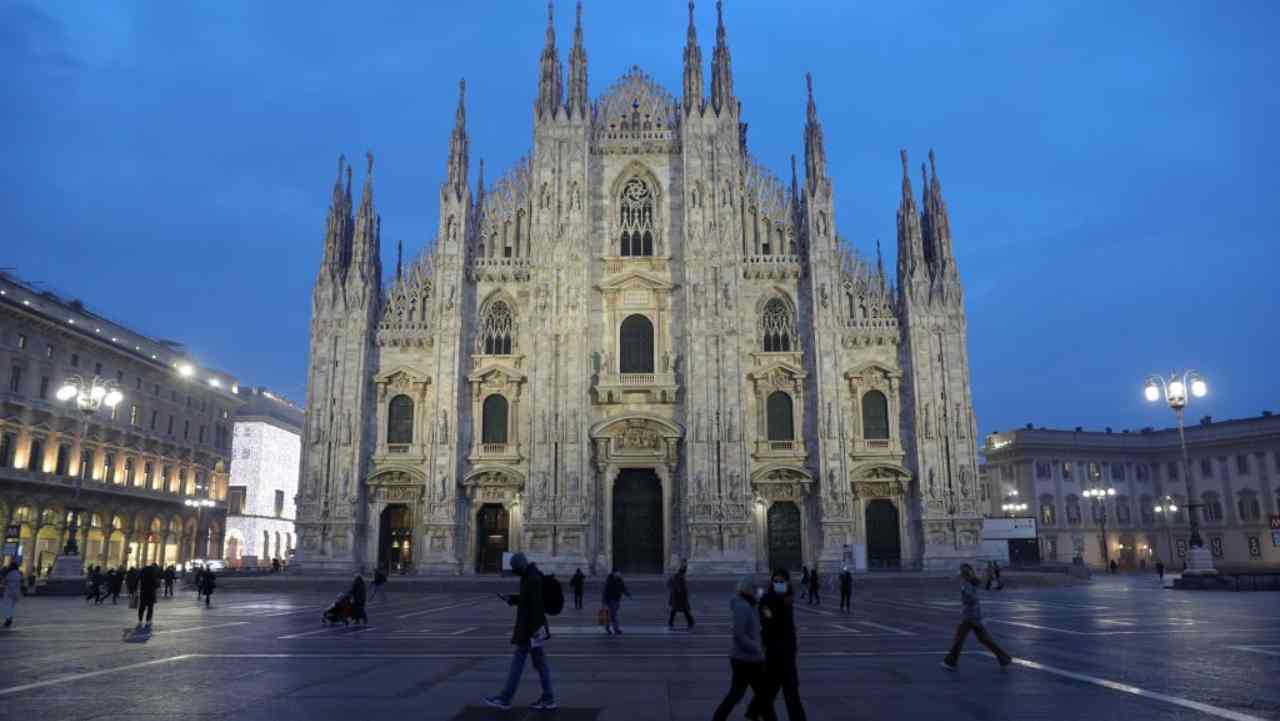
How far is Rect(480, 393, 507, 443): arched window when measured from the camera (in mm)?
41656

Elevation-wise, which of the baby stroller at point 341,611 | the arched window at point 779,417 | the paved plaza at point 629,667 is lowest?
the paved plaza at point 629,667

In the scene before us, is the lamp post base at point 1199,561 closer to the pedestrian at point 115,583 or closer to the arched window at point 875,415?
the arched window at point 875,415

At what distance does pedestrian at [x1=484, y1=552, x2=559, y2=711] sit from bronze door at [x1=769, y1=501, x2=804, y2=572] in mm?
32141

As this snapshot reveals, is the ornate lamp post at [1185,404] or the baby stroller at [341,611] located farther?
the ornate lamp post at [1185,404]

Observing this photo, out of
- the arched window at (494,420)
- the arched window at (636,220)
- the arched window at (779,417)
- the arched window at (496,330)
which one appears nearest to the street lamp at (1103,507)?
the arched window at (779,417)

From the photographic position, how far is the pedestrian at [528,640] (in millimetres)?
9031

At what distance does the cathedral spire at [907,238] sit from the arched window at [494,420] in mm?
19764

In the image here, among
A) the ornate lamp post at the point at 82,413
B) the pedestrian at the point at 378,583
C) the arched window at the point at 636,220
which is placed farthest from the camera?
the arched window at the point at 636,220

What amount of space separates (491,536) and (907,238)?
2423cm

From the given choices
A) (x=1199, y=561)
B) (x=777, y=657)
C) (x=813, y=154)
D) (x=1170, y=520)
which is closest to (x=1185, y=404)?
(x=1199, y=561)

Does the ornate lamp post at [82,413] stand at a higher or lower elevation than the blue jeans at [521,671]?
higher

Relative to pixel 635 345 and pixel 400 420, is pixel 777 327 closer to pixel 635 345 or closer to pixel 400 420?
pixel 635 345

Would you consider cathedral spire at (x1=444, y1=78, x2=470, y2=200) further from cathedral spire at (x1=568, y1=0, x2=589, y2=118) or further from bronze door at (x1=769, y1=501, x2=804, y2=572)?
bronze door at (x1=769, y1=501, x2=804, y2=572)

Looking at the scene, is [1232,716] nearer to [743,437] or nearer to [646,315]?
[743,437]
